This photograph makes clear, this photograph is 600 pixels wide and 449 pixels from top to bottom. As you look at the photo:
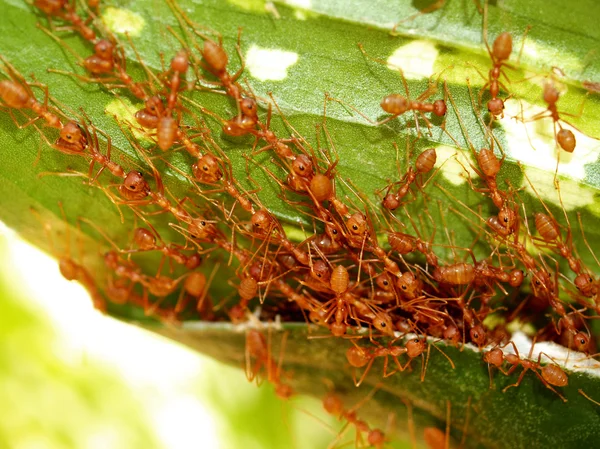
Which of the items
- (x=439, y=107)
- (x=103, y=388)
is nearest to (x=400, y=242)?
(x=439, y=107)

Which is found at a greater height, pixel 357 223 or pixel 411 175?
pixel 411 175

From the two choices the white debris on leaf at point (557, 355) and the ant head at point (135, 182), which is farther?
the ant head at point (135, 182)

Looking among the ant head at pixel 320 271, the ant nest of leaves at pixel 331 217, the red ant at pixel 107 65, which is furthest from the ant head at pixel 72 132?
the ant head at pixel 320 271

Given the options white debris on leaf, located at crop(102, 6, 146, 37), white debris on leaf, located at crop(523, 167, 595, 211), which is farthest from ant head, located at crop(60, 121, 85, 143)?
white debris on leaf, located at crop(523, 167, 595, 211)

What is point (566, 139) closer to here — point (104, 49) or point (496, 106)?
point (496, 106)

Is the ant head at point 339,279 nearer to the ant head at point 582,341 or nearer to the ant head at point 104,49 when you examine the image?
the ant head at point 582,341

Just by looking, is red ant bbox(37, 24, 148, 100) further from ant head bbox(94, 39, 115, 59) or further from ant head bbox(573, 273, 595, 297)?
ant head bbox(573, 273, 595, 297)
